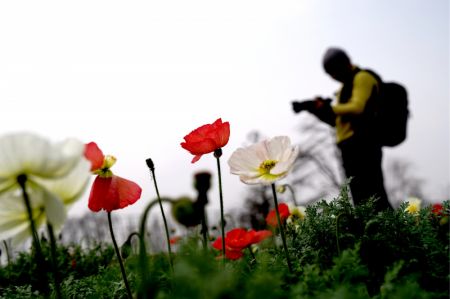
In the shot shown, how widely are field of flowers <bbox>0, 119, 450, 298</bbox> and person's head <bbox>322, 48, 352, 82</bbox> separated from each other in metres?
2.21

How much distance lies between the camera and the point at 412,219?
1.23 meters

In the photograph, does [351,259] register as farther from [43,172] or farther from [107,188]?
[107,188]

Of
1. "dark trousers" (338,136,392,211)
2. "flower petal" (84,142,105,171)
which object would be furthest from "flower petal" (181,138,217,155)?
"dark trousers" (338,136,392,211)

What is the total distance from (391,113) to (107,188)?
9.81 feet

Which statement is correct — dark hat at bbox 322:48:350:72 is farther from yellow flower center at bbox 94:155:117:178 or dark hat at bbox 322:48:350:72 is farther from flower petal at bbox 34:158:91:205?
flower petal at bbox 34:158:91:205

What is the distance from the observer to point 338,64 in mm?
3756

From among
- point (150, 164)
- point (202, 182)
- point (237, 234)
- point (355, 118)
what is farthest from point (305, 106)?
point (202, 182)

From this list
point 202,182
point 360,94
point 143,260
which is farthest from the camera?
point 360,94

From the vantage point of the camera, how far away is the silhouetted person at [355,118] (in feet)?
11.8

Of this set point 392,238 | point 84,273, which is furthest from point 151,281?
point 84,273

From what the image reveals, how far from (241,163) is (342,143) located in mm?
2499

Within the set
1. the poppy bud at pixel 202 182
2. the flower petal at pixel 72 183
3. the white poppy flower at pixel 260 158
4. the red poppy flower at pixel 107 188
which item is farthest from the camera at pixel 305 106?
the flower petal at pixel 72 183

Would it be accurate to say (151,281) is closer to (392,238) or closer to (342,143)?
(392,238)

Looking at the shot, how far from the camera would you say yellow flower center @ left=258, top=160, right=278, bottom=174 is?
1.45m
